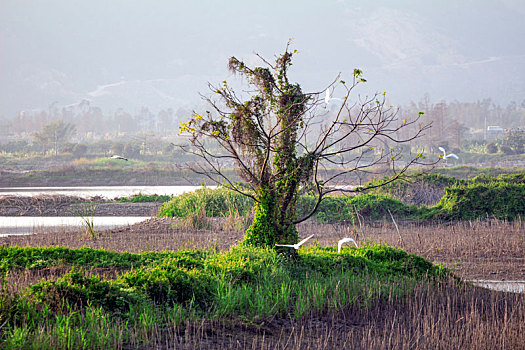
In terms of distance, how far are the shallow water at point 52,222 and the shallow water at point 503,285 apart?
9.58 m

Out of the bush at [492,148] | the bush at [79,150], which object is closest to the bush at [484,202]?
the bush at [492,148]

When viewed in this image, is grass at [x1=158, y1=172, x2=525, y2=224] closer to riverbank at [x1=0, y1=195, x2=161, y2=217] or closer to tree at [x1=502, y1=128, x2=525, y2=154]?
riverbank at [x1=0, y1=195, x2=161, y2=217]

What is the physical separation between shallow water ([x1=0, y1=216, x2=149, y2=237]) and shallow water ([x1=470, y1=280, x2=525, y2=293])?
958cm

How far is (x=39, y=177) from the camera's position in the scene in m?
33.9

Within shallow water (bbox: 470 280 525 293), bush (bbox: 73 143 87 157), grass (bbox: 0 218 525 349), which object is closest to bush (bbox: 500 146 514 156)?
bush (bbox: 73 143 87 157)

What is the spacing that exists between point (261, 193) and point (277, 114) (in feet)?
3.90

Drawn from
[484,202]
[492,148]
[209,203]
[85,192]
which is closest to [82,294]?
[209,203]

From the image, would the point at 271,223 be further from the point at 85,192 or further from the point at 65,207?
the point at 85,192

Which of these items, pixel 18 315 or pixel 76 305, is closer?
pixel 18 315

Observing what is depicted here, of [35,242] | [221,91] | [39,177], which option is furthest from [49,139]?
[221,91]

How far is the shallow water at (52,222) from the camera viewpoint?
559 inches

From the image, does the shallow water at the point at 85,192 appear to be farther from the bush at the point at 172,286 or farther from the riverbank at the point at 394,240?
the bush at the point at 172,286

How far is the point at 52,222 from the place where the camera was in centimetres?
1591

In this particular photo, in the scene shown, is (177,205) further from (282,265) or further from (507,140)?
(507,140)
